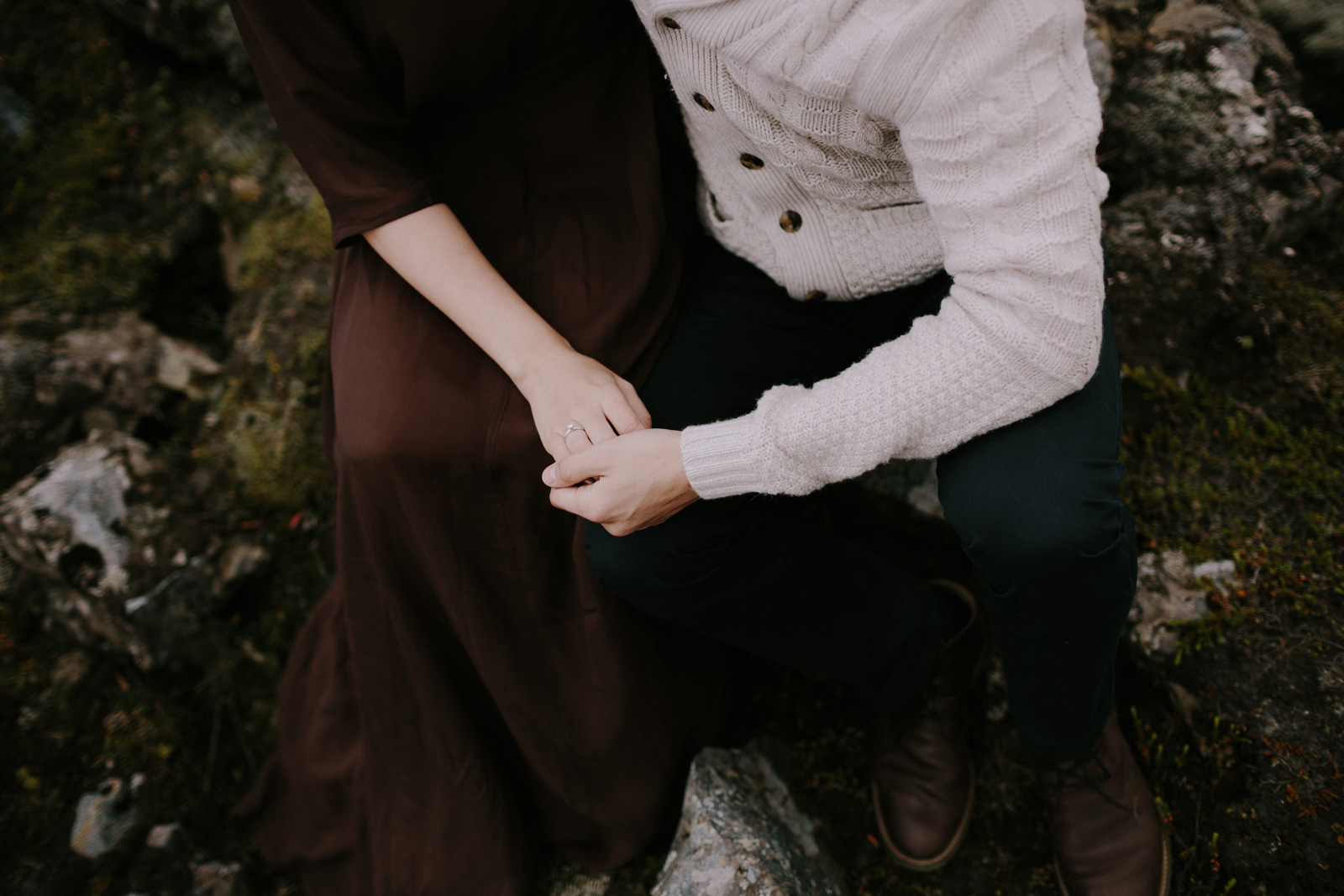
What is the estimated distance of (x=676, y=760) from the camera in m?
1.80

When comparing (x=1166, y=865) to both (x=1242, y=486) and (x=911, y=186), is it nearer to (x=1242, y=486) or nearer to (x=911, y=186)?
(x=1242, y=486)

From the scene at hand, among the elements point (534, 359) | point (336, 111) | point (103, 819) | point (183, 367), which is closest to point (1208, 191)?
point (534, 359)

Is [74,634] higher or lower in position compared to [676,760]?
higher

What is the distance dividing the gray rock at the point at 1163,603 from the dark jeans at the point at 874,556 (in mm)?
354

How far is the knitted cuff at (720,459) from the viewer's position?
1.24m

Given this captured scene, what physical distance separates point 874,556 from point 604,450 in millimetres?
739

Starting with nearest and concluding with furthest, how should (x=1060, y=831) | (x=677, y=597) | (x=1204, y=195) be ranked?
(x=677, y=597), (x=1060, y=831), (x=1204, y=195)

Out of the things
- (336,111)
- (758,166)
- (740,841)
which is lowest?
(740,841)

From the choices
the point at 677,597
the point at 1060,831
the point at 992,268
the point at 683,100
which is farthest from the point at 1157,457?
the point at 683,100

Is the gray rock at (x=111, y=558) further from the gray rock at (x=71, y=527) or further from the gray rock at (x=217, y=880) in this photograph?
the gray rock at (x=217, y=880)

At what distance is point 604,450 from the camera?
1.29 meters

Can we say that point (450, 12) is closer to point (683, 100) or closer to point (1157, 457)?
point (683, 100)

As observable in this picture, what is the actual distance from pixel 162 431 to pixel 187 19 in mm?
1624

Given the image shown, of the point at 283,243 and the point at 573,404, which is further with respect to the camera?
the point at 283,243
